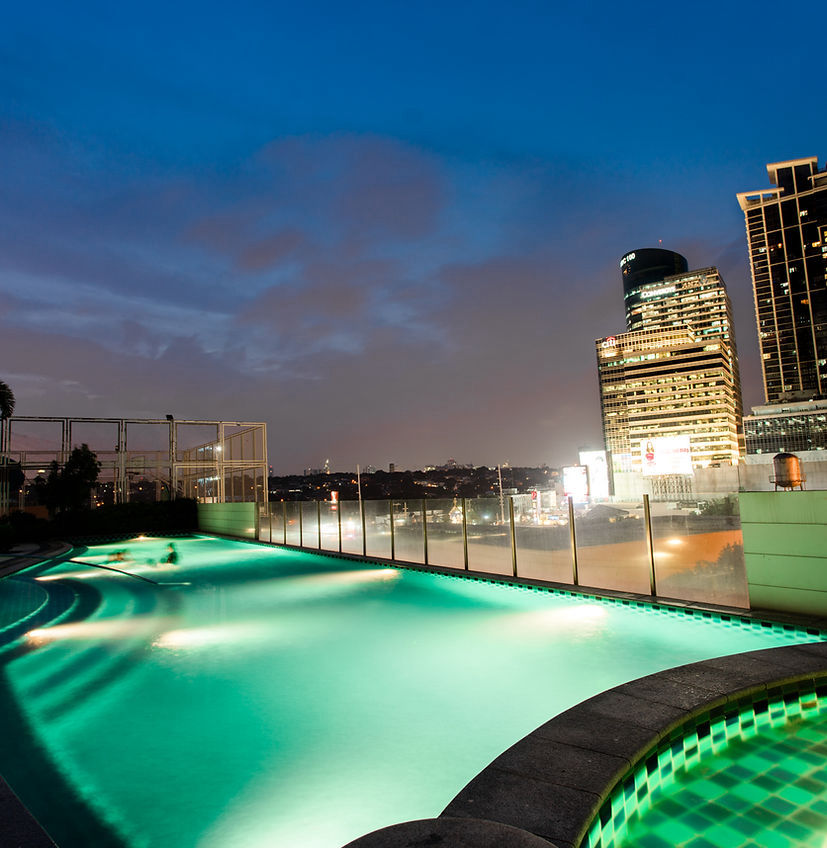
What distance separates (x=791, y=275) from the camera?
5192 inches

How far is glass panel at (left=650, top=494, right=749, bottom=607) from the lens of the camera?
19.9 ft

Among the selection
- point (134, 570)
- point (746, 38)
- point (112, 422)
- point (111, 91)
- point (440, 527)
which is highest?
point (746, 38)

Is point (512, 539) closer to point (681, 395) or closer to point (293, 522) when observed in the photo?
point (293, 522)

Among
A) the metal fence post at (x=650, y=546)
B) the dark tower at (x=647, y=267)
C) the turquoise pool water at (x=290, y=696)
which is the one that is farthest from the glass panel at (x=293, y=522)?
the dark tower at (x=647, y=267)

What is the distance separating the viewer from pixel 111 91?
1528cm

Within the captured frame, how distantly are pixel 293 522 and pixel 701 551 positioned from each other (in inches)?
511

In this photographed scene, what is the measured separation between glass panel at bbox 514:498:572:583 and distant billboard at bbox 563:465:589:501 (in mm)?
24928

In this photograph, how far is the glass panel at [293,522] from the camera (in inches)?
670

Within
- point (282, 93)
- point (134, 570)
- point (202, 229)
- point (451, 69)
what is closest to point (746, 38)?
point (451, 69)

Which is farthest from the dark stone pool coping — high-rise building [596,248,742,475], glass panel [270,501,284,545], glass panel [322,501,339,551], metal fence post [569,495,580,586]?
high-rise building [596,248,742,475]

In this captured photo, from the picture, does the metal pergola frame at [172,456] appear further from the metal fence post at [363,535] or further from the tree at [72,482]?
the metal fence post at [363,535]

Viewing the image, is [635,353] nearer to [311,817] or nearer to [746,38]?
[746,38]

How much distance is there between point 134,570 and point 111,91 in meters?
13.0

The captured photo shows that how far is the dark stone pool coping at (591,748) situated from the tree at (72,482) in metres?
25.1
